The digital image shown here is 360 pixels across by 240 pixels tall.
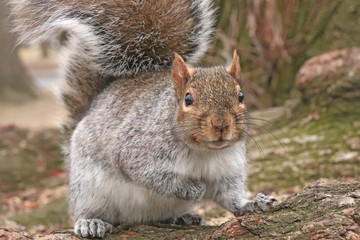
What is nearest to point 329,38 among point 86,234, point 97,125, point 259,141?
point 259,141

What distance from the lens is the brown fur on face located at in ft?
6.77

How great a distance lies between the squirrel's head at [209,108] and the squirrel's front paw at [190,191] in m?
0.21

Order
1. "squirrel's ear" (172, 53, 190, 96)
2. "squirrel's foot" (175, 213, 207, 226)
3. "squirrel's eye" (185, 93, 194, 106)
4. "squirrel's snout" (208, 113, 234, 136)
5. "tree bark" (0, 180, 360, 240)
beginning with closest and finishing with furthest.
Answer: "tree bark" (0, 180, 360, 240), "squirrel's snout" (208, 113, 234, 136), "squirrel's eye" (185, 93, 194, 106), "squirrel's ear" (172, 53, 190, 96), "squirrel's foot" (175, 213, 207, 226)

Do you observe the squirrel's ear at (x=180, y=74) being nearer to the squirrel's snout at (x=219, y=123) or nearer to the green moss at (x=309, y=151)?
the squirrel's snout at (x=219, y=123)

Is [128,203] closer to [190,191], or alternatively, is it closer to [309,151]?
[190,191]

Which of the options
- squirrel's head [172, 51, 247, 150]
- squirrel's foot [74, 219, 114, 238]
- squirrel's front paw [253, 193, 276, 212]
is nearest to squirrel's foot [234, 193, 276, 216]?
squirrel's front paw [253, 193, 276, 212]

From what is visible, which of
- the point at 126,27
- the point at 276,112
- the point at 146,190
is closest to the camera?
the point at 146,190

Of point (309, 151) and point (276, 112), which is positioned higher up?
point (276, 112)

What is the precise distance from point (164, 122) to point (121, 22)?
779 mm

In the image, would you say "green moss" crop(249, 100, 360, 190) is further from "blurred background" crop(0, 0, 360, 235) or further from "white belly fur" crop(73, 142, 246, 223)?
"white belly fur" crop(73, 142, 246, 223)

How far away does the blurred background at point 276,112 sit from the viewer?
3.74m

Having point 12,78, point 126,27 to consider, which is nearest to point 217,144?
point 126,27

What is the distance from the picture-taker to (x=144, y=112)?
8.30ft

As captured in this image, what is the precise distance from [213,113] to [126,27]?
1.05m
